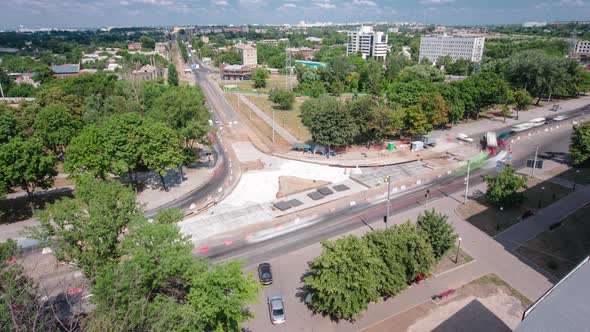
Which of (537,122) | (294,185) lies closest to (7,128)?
(294,185)

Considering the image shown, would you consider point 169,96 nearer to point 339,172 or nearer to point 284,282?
point 339,172

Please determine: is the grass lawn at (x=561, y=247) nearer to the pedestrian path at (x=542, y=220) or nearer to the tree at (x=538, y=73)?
the pedestrian path at (x=542, y=220)

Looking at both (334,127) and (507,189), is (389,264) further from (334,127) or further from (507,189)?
(334,127)

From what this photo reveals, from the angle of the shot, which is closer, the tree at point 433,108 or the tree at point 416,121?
the tree at point 416,121

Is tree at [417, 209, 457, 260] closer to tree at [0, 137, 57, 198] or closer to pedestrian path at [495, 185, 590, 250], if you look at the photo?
pedestrian path at [495, 185, 590, 250]

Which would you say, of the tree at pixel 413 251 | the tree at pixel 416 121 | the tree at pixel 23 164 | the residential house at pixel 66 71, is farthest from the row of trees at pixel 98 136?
the residential house at pixel 66 71

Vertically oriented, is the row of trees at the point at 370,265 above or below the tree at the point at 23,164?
below

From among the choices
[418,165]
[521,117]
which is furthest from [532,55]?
[418,165]

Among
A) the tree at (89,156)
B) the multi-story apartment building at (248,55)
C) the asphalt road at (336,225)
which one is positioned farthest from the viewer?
the multi-story apartment building at (248,55)
